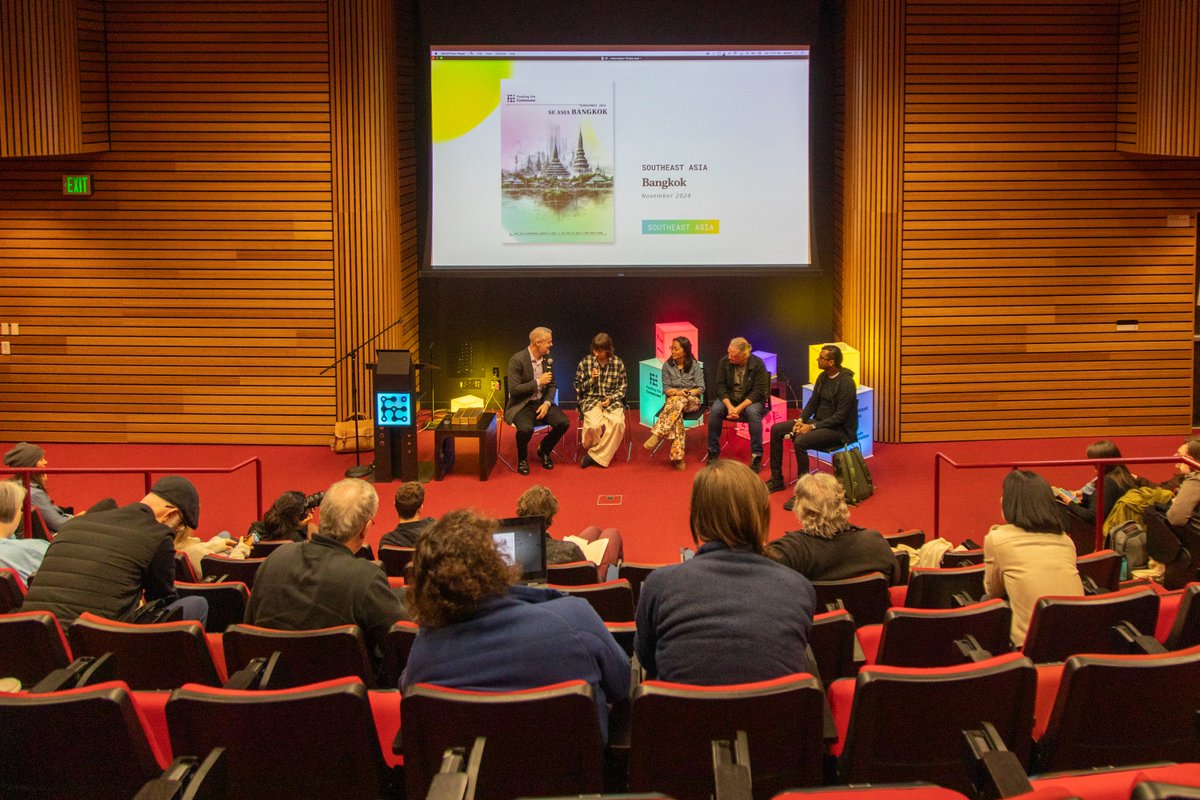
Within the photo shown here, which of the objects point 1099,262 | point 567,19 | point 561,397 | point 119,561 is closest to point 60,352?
point 561,397

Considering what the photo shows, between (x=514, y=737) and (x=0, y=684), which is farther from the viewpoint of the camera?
(x=0, y=684)

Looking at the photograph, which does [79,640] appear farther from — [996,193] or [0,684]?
[996,193]

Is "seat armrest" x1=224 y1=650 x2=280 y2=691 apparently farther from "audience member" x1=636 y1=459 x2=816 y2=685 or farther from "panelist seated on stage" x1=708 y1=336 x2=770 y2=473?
"panelist seated on stage" x1=708 y1=336 x2=770 y2=473

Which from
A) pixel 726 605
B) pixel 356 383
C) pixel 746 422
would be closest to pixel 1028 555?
pixel 726 605

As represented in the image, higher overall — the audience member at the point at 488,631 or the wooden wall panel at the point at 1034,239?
the wooden wall panel at the point at 1034,239

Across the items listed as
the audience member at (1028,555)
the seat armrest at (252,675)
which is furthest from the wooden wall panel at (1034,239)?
the seat armrest at (252,675)

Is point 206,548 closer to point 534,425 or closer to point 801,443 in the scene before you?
point 534,425

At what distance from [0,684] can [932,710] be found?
2630 mm

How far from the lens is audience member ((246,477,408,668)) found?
3.91 metres

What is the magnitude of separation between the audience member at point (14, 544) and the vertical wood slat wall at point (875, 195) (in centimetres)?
678

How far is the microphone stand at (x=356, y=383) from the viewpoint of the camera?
9.09 metres

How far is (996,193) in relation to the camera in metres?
9.88

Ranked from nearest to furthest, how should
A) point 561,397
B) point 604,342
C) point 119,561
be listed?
point 119,561
point 604,342
point 561,397

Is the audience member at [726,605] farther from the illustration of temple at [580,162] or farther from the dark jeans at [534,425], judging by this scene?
the illustration of temple at [580,162]
